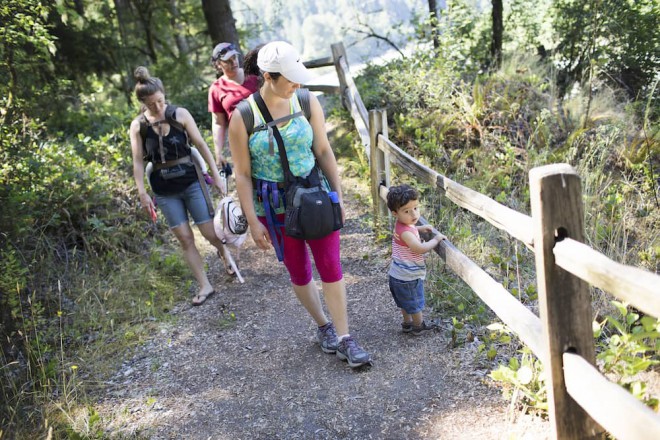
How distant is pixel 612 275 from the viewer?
1.69 meters

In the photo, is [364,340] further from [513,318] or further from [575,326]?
[575,326]

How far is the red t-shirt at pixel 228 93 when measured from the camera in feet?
15.9

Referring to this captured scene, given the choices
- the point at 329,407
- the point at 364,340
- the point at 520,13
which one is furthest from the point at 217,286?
the point at 520,13

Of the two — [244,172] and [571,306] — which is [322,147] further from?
[571,306]

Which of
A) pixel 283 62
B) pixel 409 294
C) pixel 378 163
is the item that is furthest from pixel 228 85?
pixel 409 294

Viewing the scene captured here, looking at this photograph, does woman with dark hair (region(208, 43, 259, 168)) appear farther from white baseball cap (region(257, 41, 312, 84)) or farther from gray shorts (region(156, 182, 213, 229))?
white baseball cap (region(257, 41, 312, 84))

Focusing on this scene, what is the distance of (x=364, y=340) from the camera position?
3.97 meters

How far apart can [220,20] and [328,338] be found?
8.66 metres

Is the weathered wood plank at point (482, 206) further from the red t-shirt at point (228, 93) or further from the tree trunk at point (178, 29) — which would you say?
the tree trunk at point (178, 29)

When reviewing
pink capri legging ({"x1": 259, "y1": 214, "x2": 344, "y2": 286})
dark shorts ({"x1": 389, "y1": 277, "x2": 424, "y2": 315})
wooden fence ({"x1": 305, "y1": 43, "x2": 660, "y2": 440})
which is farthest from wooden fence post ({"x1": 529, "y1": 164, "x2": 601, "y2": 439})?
dark shorts ({"x1": 389, "y1": 277, "x2": 424, "y2": 315})

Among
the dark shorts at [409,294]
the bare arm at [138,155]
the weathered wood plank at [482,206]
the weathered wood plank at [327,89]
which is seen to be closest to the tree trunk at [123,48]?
the weathered wood plank at [327,89]

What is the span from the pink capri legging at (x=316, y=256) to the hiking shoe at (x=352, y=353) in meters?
0.48

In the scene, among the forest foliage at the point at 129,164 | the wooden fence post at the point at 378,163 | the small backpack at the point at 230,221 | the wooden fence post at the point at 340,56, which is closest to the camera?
the forest foliage at the point at 129,164

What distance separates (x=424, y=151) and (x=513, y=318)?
4693mm
